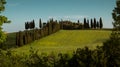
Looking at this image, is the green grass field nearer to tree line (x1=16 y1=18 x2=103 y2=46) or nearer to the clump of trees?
tree line (x1=16 y1=18 x2=103 y2=46)

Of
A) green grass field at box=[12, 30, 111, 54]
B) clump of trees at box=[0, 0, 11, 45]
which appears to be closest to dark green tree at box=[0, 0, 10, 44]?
clump of trees at box=[0, 0, 11, 45]

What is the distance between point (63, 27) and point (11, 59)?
63316mm

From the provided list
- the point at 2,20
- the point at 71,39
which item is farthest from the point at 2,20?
the point at 71,39

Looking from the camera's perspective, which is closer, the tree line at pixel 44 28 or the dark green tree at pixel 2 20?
the dark green tree at pixel 2 20

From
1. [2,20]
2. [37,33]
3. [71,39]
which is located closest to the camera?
[2,20]

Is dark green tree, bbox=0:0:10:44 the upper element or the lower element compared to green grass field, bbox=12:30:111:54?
upper

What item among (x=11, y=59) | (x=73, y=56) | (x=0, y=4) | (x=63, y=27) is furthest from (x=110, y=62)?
(x=63, y=27)

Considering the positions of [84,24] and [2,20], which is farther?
[84,24]

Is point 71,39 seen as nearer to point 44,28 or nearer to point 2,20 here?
point 44,28

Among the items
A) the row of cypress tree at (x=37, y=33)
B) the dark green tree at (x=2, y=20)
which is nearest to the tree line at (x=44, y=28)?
the row of cypress tree at (x=37, y=33)

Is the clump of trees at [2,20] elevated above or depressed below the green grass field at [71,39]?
above

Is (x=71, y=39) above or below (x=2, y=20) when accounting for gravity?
below

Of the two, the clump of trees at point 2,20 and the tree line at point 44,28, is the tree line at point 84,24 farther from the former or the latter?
the clump of trees at point 2,20

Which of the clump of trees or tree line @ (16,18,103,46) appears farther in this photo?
tree line @ (16,18,103,46)
